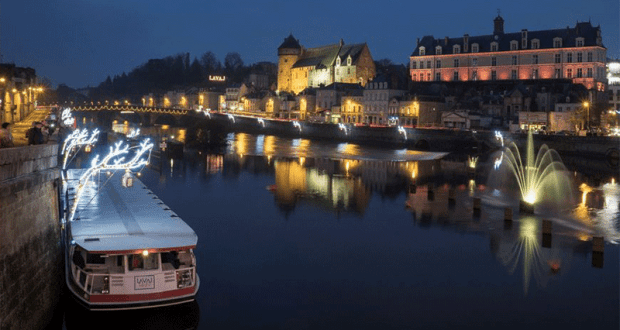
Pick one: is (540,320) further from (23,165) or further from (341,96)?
(341,96)

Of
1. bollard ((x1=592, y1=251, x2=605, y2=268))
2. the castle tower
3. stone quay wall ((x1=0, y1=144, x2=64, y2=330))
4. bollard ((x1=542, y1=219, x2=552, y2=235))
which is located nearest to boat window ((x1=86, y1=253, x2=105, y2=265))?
stone quay wall ((x1=0, y1=144, x2=64, y2=330))

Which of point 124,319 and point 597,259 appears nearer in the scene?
point 124,319

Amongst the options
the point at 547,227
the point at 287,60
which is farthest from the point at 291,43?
the point at 547,227

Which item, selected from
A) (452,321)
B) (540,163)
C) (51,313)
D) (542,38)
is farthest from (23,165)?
(542,38)

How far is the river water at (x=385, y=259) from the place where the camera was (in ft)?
62.5

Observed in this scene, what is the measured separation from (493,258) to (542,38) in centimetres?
7990

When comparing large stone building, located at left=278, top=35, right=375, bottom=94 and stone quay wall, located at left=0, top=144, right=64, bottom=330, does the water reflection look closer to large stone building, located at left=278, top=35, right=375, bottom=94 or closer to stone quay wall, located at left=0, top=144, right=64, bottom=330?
stone quay wall, located at left=0, top=144, right=64, bottom=330

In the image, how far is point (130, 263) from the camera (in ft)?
56.0

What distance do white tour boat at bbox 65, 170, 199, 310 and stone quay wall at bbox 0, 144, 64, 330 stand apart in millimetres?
663

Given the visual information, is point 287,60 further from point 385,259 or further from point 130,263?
point 130,263

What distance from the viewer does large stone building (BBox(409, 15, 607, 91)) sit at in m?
92.7

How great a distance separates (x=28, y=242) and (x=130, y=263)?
8.09ft

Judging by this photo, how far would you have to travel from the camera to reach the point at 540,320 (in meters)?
19.0

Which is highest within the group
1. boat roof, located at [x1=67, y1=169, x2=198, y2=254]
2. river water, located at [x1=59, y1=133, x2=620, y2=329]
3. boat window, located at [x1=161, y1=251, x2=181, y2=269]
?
boat roof, located at [x1=67, y1=169, x2=198, y2=254]
